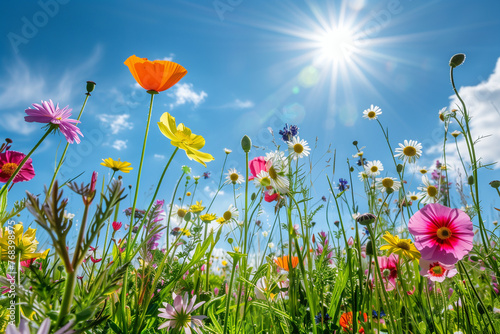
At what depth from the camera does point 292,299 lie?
0.91m

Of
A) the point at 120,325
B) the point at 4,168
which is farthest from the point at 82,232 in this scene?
the point at 4,168

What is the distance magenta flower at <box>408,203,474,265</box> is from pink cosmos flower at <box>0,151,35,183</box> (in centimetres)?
126

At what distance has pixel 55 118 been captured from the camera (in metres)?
0.97

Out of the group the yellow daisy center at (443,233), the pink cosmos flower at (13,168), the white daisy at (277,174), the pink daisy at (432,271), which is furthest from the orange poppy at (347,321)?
the pink cosmos flower at (13,168)

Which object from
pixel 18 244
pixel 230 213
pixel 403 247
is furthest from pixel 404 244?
pixel 18 244

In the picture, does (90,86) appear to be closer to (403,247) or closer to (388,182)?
(403,247)

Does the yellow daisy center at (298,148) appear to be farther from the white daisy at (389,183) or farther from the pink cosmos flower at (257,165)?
the white daisy at (389,183)

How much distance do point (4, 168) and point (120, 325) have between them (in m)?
0.67

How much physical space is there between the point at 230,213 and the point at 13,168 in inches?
35.0

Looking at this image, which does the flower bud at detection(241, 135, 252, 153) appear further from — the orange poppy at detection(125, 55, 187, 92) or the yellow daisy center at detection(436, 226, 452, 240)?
the yellow daisy center at detection(436, 226, 452, 240)

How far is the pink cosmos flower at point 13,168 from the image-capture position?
0.98 m

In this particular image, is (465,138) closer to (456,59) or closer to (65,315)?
(456,59)

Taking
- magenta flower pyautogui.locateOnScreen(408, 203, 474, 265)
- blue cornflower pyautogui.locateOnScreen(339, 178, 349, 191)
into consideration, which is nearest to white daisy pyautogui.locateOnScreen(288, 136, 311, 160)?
magenta flower pyautogui.locateOnScreen(408, 203, 474, 265)

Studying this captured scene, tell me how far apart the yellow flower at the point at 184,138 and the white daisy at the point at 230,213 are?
68cm
